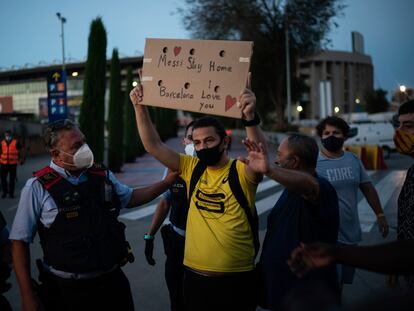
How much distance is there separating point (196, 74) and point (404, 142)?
1.51 m

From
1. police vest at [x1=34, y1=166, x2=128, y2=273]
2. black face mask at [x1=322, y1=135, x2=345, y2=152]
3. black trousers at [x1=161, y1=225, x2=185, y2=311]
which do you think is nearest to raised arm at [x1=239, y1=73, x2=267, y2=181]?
police vest at [x1=34, y1=166, x2=128, y2=273]

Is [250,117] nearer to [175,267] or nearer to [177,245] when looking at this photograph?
[177,245]

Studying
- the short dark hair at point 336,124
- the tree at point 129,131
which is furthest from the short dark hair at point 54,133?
the tree at point 129,131

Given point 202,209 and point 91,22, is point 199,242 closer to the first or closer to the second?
point 202,209

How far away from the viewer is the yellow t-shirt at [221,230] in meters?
2.70

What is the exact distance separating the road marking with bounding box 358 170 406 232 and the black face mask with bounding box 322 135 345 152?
406 centimetres

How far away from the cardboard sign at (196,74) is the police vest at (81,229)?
744mm

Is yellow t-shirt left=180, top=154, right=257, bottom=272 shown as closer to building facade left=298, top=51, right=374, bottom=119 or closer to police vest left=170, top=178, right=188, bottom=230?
police vest left=170, top=178, right=188, bottom=230

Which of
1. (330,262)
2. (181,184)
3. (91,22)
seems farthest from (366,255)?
(91,22)

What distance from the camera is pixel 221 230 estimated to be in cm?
271

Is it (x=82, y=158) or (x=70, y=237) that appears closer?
(x=70, y=237)

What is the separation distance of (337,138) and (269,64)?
33.2 metres

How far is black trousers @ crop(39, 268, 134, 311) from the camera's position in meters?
2.60

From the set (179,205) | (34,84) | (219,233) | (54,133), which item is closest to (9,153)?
(179,205)
